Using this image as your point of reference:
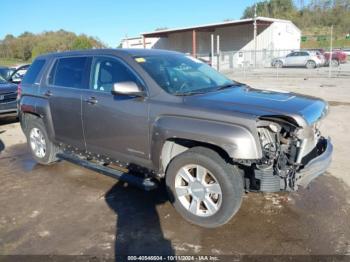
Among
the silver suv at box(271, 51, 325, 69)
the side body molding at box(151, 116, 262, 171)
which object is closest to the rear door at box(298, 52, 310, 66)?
the silver suv at box(271, 51, 325, 69)

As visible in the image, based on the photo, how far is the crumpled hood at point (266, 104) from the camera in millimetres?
3487

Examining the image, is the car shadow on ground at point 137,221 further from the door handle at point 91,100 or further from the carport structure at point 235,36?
the carport structure at point 235,36

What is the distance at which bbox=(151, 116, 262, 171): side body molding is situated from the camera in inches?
135

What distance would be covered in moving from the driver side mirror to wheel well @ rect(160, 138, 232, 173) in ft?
2.23

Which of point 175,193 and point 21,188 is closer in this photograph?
point 175,193

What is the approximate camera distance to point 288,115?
343 centimetres

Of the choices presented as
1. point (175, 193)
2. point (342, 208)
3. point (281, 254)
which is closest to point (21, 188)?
point (175, 193)

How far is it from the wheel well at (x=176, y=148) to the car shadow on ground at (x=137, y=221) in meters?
0.59

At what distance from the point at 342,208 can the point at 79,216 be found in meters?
3.18

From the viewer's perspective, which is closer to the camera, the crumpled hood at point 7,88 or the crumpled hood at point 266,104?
the crumpled hood at point 266,104

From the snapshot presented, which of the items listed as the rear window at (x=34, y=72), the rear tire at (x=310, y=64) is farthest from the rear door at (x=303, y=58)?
the rear window at (x=34, y=72)

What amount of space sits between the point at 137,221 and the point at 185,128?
1.24 meters

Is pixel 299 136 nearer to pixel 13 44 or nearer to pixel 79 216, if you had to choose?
pixel 79 216

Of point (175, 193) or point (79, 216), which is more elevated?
point (175, 193)
